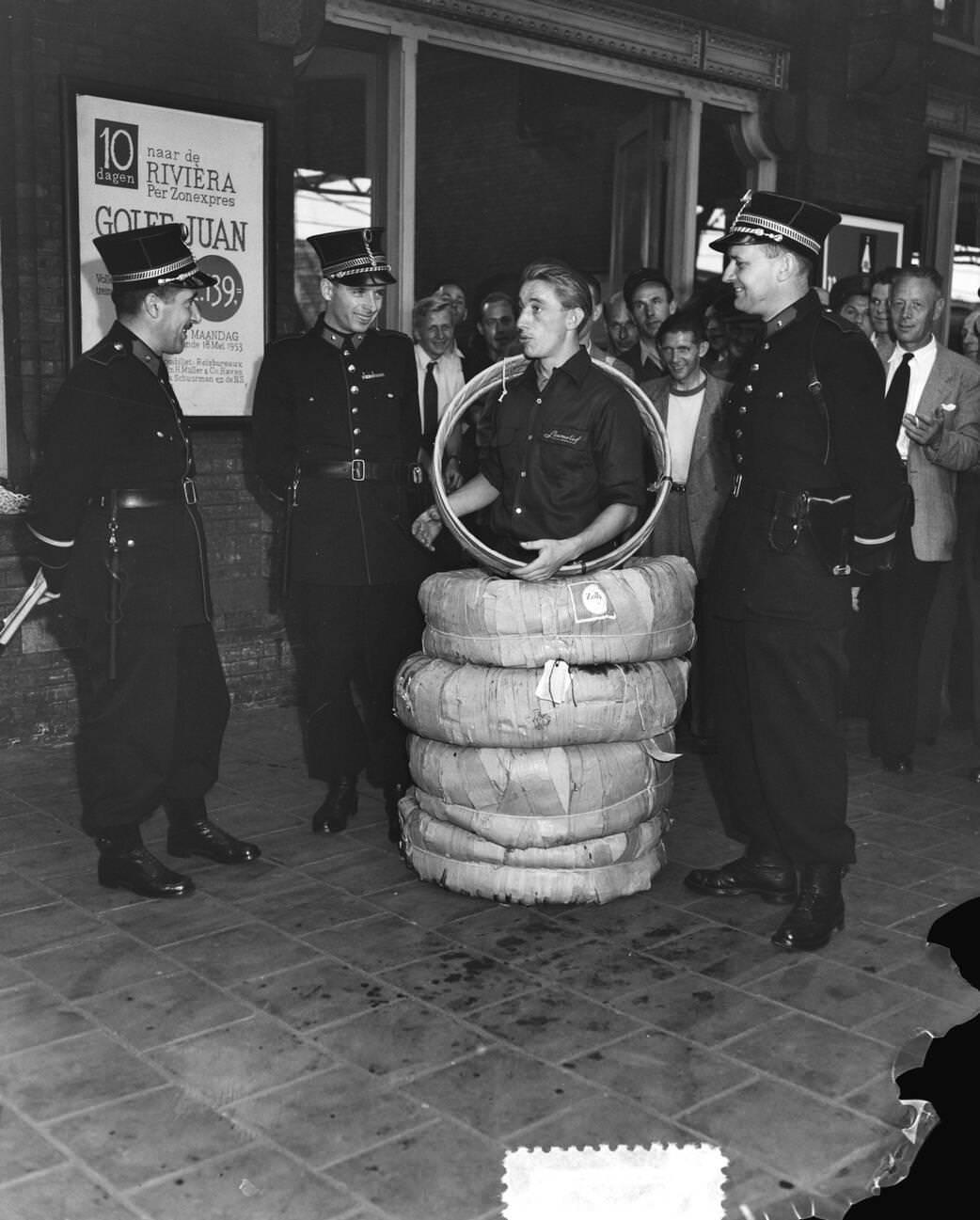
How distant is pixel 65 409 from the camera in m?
4.26

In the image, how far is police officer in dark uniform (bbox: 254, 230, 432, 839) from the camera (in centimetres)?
499

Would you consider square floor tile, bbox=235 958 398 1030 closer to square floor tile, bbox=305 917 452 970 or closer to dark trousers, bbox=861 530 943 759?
square floor tile, bbox=305 917 452 970

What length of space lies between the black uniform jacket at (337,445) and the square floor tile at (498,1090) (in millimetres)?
2116

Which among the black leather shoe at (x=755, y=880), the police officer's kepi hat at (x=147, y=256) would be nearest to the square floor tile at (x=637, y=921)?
the black leather shoe at (x=755, y=880)

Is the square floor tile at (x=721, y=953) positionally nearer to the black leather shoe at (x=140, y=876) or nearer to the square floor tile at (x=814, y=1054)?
the square floor tile at (x=814, y=1054)

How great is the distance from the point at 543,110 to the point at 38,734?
11.1 m

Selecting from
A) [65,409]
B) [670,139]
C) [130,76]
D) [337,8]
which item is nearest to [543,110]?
[670,139]

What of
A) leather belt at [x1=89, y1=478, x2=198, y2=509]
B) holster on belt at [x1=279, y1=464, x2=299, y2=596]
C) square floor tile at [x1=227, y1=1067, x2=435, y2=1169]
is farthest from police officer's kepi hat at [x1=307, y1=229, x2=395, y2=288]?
square floor tile at [x1=227, y1=1067, x2=435, y2=1169]

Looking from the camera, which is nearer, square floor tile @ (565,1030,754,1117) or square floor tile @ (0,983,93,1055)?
square floor tile @ (565,1030,754,1117)

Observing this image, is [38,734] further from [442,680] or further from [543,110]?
[543,110]

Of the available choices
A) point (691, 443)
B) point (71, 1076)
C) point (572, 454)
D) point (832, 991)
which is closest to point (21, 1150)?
point (71, 1076)

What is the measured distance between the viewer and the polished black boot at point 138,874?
4.41 metres

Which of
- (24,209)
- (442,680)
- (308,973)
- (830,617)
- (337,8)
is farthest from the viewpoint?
(337,8)

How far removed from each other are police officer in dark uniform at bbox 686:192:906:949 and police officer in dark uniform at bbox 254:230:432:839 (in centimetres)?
134
